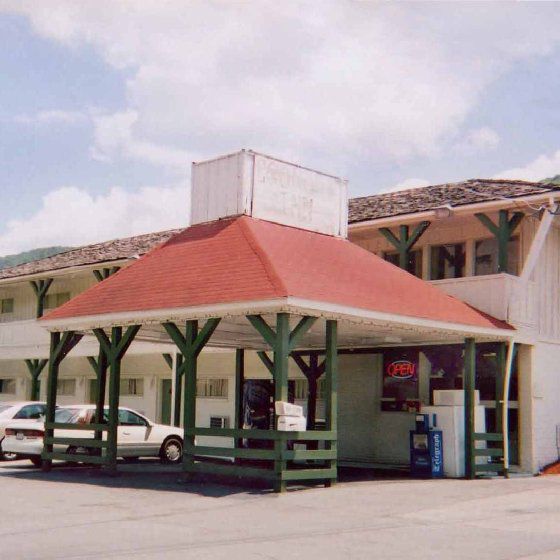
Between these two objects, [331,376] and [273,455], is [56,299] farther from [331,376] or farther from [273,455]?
[273,455]

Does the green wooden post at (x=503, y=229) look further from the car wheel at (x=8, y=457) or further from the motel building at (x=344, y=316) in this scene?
the car wheel at (x=8, y=457)

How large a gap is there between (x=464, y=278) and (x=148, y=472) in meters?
8.13

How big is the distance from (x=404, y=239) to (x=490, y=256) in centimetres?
210

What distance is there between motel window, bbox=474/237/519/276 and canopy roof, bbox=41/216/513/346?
Result: 2.25m

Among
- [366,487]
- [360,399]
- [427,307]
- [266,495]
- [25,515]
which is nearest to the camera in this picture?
[25,515]

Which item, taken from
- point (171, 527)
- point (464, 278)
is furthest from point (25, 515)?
point (464, 278)

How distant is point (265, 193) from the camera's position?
1870 centimetres

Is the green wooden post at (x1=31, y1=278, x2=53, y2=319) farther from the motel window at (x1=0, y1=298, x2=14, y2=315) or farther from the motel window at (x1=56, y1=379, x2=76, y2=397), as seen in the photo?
the motel window at (x1=0, y1=298, x2=14, y2=315)

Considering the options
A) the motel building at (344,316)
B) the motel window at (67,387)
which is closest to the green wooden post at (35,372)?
the motel window at (67,387)

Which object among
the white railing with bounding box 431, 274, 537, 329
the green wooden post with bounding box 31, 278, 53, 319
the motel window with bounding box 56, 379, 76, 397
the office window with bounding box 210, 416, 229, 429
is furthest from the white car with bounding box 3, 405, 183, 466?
the motel window with bounding box 56, 379, 76, 397

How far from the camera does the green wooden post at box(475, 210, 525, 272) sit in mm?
19812

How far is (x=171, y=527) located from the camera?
10672mm

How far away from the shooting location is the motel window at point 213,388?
27.0 m

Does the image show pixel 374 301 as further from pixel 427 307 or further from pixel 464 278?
pixel 464 278
